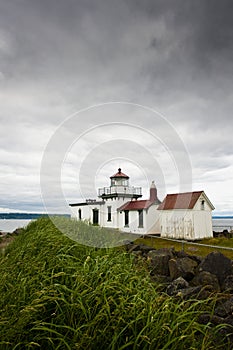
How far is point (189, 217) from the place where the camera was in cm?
2184

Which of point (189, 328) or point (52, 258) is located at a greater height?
point (52, 258)

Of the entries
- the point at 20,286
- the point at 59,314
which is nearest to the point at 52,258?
the point at 20,286

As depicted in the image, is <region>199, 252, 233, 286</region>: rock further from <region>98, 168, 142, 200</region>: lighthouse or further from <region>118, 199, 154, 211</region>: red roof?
<region>98, 168, 142, 200</region>: lighthouse

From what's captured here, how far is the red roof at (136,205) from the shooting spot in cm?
2503

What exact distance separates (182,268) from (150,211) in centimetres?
1742

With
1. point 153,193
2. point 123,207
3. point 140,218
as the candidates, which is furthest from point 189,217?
point 123,207

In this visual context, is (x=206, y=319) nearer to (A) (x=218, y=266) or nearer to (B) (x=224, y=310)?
(B) (x=224, y=310)

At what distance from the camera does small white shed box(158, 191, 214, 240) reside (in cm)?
2170

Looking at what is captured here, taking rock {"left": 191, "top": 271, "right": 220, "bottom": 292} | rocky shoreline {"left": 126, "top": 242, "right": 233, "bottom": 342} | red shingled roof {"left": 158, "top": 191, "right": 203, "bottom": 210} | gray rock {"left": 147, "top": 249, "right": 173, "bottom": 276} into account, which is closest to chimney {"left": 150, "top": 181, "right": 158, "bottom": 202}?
red shingled roof {"left": 158, "top": 191, "right": 203, "bottom": 210}

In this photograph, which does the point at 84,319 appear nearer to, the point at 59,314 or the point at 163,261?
the point at 59,314

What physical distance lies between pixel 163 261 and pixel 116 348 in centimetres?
618

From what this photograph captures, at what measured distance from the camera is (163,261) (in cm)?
868

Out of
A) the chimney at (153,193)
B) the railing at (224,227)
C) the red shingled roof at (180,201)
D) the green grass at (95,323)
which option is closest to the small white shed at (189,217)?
the red shingled roof at (180,201)

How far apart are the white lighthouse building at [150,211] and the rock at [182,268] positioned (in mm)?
10331
